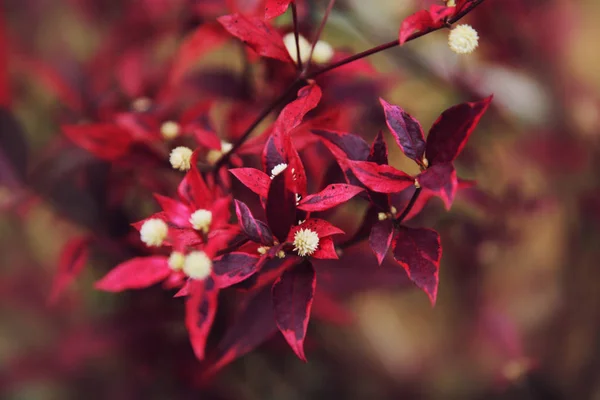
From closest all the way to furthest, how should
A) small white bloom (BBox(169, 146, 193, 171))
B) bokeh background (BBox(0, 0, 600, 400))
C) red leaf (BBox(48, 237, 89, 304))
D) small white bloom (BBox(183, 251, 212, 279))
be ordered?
small white bloom (BBox(183, 251, 212, 279)) < small white bloom (BBox(169, 146, 193, 171)) < red leaf (BBox(48, 237, 89, 304)) < bokeh background (BBox(0, 0, 600, 400))

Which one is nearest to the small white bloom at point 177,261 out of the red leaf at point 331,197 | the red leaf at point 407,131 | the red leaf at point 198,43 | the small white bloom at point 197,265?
the small white bloom at point 197,265

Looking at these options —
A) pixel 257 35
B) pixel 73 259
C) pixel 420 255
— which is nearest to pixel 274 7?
pixel 257 35

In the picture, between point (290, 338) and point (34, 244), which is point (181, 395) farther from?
point (34, 244)

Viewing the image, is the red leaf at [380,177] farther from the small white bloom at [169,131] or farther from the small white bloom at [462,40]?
the small white bloom at [169,131]

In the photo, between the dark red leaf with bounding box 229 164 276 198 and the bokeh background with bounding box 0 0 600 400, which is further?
the bokeh background with bounding box 0 0 600 400

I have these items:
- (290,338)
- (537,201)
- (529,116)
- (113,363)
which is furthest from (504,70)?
(113,363)

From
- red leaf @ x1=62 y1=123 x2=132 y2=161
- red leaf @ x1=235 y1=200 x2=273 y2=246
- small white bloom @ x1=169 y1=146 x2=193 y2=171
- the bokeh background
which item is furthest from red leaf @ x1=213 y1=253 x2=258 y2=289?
the bokeh background

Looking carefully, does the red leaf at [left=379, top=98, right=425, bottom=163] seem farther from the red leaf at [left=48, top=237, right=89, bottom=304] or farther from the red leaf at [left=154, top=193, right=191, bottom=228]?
the red leaf at [left=48, top=237, right=89, bottom=304]
